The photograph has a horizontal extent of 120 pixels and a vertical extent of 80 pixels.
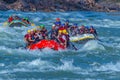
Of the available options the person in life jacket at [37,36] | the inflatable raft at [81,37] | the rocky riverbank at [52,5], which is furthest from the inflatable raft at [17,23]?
the rocky riverbank at [52,5]

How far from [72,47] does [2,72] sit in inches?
308

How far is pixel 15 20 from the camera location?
1420 inches

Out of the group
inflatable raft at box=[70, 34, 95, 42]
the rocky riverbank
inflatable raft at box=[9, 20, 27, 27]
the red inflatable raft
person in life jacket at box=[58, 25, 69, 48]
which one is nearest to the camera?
the red inflatable raft

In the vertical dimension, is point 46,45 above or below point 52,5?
above

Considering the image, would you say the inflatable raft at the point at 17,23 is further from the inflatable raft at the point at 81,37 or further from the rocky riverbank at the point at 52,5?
the rocky riverbank at the point at 52,5

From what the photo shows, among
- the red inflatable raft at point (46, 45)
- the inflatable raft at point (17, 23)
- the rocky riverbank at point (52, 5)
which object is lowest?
the rocky riverbank at point (52, 5)

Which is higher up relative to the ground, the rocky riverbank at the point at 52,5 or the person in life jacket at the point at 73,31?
the person in life jacket at the point at 73,31

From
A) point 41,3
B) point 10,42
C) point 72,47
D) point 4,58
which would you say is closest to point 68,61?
point 4,58

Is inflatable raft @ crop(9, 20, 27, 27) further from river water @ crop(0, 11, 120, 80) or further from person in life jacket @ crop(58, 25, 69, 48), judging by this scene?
person in life jacket @ crop(58, 25, 69, 48)

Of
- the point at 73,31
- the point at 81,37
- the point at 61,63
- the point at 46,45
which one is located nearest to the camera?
the point at 61,63

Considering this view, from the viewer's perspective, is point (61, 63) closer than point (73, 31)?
Yes

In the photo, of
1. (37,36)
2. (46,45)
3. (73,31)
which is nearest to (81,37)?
(73,31)

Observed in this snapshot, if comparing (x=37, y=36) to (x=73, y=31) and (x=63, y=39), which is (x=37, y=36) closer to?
(x=63, y=39)

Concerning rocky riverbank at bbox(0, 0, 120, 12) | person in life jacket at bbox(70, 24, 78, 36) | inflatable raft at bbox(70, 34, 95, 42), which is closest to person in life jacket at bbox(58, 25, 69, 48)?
inflatable raft at bbox(70, 34, 95, 42)
